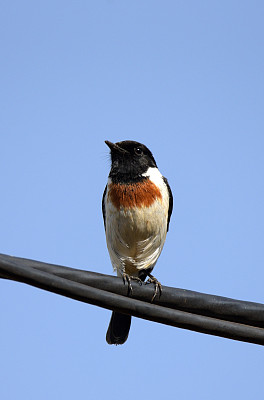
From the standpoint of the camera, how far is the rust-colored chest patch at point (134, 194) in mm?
6355

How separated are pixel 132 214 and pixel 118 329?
1.37 m

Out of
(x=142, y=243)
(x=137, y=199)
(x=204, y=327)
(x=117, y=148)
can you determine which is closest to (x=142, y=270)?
(x=142, y=243)

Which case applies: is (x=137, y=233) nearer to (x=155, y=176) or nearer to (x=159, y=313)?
(x=155, y=176)

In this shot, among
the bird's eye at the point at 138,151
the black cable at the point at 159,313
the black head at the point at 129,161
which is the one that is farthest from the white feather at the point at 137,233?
the black cable at the point at 159,313

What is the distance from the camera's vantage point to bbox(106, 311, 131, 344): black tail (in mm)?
6582

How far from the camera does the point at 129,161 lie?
22.6 ft

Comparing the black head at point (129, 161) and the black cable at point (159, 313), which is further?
the black head at point (129, 161)

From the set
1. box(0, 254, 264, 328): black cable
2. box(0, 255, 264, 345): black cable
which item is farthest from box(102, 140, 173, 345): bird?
box(0, 255, 264, 345): black cable

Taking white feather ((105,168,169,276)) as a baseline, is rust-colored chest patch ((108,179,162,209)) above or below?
above

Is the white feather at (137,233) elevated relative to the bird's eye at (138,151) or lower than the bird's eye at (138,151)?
lower

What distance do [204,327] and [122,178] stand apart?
3.65 meters

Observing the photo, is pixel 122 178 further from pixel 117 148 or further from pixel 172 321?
pixel 172 321

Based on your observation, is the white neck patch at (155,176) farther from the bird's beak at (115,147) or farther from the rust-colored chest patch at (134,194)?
the bird's beak at (115,147)

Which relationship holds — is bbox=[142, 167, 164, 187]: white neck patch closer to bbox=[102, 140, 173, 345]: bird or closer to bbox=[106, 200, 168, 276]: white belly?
bbox=[102, 140, 173, 345]: bird
